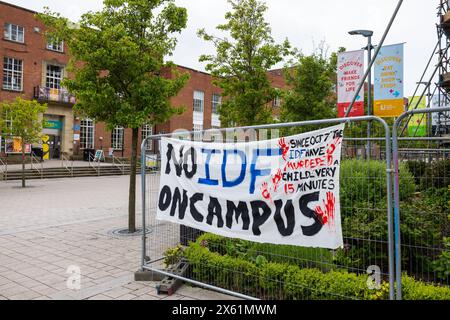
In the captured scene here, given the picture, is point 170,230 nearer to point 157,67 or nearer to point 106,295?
point 106,295

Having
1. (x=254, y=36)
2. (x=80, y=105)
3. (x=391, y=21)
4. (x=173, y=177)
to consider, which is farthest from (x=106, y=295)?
(x=254, y=36)

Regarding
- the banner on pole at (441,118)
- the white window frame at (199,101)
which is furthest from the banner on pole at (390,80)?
the white window frame at (199,101)

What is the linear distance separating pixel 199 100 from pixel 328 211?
1683 inches

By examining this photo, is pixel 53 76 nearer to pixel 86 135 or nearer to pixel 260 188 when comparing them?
pixel 86 135

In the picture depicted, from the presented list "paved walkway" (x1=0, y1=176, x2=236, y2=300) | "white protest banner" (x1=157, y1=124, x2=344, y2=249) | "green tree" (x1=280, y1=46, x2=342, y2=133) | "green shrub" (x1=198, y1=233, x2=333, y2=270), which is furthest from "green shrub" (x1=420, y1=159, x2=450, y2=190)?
"green tree" (x1=280, y1=46, x2=342, y2=133)

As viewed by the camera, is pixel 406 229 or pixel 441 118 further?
pixel 441 118

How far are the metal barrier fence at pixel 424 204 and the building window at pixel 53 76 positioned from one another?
3454 cm

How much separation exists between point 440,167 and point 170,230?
4.24 metres

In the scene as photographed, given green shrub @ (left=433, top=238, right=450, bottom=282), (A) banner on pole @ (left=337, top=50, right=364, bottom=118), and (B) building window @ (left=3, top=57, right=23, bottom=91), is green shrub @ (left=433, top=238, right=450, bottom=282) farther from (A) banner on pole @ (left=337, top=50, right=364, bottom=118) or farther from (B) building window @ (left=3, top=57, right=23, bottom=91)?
(B) building window @ (left=3, top=57, right=23, bottom=91)

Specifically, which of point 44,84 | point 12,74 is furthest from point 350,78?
point 44,84

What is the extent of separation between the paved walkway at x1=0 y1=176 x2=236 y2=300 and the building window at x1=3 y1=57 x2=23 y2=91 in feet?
70.8

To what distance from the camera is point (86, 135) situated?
117 feet

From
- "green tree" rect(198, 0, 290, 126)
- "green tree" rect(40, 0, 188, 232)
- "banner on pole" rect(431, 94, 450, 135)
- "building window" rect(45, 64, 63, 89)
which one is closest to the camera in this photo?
"green tree" rect(40, 0, 188, 232)

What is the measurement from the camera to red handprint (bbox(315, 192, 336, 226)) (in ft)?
11.4
